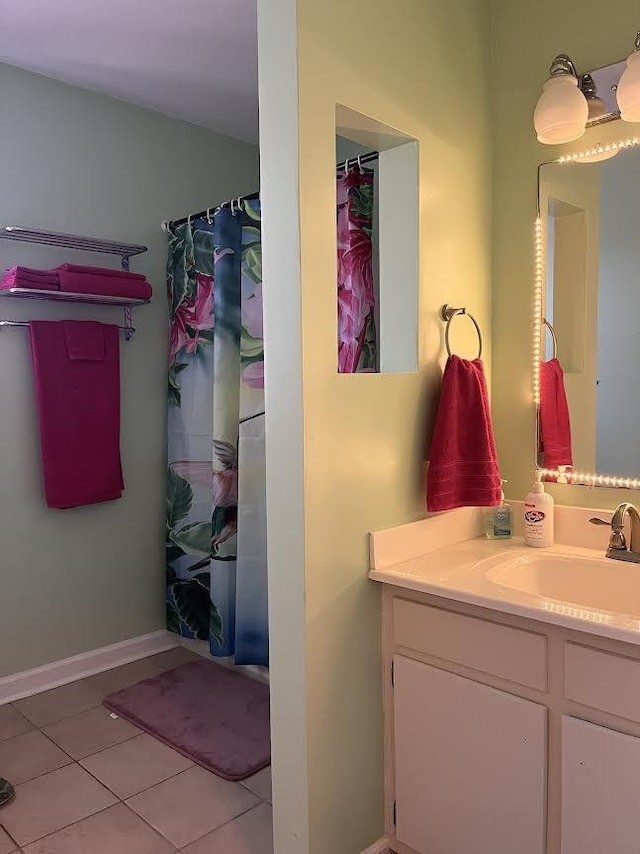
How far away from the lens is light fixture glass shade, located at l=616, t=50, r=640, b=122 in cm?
171

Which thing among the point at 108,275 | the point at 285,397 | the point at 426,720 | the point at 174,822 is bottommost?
the point at 174,822

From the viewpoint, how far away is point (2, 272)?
2.82 meters

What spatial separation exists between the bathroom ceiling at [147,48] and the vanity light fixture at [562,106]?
1.07 metres

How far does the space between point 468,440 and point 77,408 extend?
1705 millimetres

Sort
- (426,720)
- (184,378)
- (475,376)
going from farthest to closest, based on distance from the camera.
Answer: (184,378), (475,376), (426,720)


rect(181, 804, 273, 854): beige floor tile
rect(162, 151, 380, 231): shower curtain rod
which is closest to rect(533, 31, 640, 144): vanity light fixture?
rect(162, 151, 380, 231): shower curtain rod

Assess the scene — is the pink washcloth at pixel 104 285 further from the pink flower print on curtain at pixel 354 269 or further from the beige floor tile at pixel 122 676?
the beige floor tile at pixel 122 676

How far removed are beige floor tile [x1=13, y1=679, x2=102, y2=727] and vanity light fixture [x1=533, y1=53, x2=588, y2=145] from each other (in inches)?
101

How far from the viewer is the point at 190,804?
219 cm

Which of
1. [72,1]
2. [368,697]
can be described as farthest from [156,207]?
[368,697]

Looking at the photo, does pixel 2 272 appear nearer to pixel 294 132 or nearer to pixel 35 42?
pixel 35 42

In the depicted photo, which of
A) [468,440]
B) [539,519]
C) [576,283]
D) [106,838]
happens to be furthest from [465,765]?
[576,283]

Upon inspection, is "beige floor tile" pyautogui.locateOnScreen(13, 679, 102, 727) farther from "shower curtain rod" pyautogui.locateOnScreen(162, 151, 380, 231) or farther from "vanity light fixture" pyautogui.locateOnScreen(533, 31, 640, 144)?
"vanity light fixture" pyautogui.locateOnScreen(533, 31, 640, 144)

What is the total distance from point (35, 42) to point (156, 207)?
82cm
